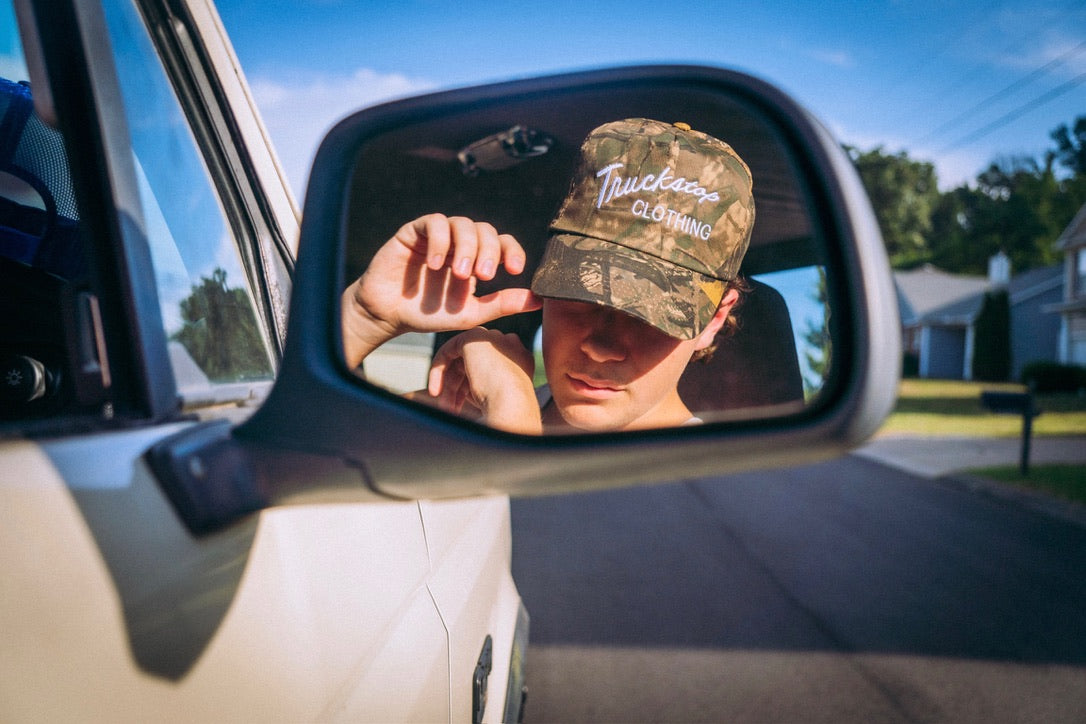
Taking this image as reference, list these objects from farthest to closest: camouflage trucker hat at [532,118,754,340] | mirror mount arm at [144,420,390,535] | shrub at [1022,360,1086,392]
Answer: shrub at [1022,360,1086,392]
camouflage trucker hat at [532,118,754,340]
mirror mount arm at [144,420,390,535]

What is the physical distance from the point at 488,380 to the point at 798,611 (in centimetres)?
486

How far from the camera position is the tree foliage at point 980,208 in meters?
67.8

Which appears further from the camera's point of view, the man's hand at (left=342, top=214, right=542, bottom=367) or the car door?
the man's hand at (left=342, top=214, right=542, bottom=367)

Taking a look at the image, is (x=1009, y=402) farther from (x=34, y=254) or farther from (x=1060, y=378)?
(x=1060, y=378)

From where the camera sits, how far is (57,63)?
0.94 metres

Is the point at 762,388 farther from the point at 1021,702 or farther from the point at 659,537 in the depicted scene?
the point at 659,537

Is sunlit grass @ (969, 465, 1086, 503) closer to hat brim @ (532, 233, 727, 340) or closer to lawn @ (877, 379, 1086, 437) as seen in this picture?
lawn @ (877, 379, 1086, 437)

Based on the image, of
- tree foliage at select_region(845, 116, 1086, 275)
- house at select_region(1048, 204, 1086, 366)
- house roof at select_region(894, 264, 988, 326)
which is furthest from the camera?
tree foliage at select_region(845, 116, 1086, 275)

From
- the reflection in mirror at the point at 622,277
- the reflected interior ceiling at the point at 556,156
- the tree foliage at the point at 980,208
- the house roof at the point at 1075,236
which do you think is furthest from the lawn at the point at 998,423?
the tree foliage at the point at 980,208

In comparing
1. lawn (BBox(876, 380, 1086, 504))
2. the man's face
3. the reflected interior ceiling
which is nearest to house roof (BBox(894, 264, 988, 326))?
lawn (BBox(876, 380, 1086, 504))

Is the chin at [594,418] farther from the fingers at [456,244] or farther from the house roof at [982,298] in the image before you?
the house roof at [982,298]

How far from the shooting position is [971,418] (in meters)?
20.6

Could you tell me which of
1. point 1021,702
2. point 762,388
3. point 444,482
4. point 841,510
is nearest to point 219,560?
point 444,482

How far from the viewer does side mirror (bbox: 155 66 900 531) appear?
767 mm
